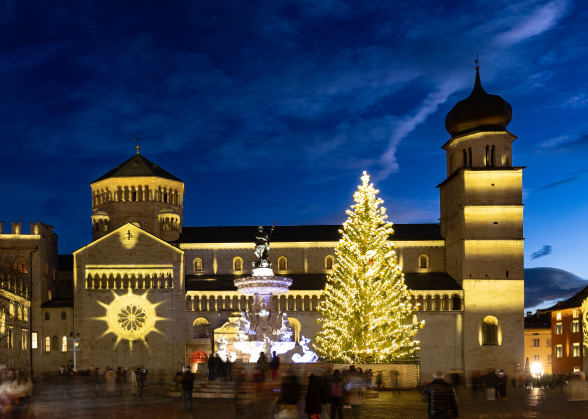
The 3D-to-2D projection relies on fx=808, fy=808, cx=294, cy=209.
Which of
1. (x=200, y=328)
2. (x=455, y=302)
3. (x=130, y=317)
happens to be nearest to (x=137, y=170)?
(x=130, y=317)

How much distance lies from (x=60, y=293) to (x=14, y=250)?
8.08 m

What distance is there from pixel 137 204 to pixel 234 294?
14.0 m

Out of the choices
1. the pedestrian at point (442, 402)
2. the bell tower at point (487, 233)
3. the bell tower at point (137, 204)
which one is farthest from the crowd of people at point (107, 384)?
Result: the bell tower at point (487, 233)

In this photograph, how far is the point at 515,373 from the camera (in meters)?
62.6

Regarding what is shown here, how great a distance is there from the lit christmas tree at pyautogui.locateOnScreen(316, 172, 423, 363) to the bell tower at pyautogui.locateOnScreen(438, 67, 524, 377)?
19.8 meters

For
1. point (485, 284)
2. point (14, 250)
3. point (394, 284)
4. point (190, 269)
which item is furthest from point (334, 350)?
point (14, 250)

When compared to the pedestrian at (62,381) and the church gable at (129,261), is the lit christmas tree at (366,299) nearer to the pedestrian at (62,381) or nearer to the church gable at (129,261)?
the pedestrian at (62,381)

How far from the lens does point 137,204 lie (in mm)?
72875

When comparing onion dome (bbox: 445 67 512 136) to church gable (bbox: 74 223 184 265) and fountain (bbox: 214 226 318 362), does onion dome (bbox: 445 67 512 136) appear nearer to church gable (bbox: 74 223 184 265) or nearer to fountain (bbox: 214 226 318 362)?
church gable (bbox: 74 223 184 265)

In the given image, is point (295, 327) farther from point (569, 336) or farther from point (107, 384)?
point (569, 336)

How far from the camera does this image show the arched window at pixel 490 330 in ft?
209

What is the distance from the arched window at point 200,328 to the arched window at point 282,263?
29.1 ft

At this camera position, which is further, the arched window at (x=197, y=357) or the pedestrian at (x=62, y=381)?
the arched window at (x=197, y=357)

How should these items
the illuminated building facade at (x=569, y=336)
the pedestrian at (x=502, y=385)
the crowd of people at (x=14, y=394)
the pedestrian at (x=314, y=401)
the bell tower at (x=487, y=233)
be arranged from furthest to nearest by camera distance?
1. the illuminated building facade at (x=569, y=336)
2. the bell tower at (x=487, y=233)
3. the pedestrian at (x=502, y=385)
4. the crowd of people at (x=14, y=394)
5. the pedestrian at (x=314, y=401)
